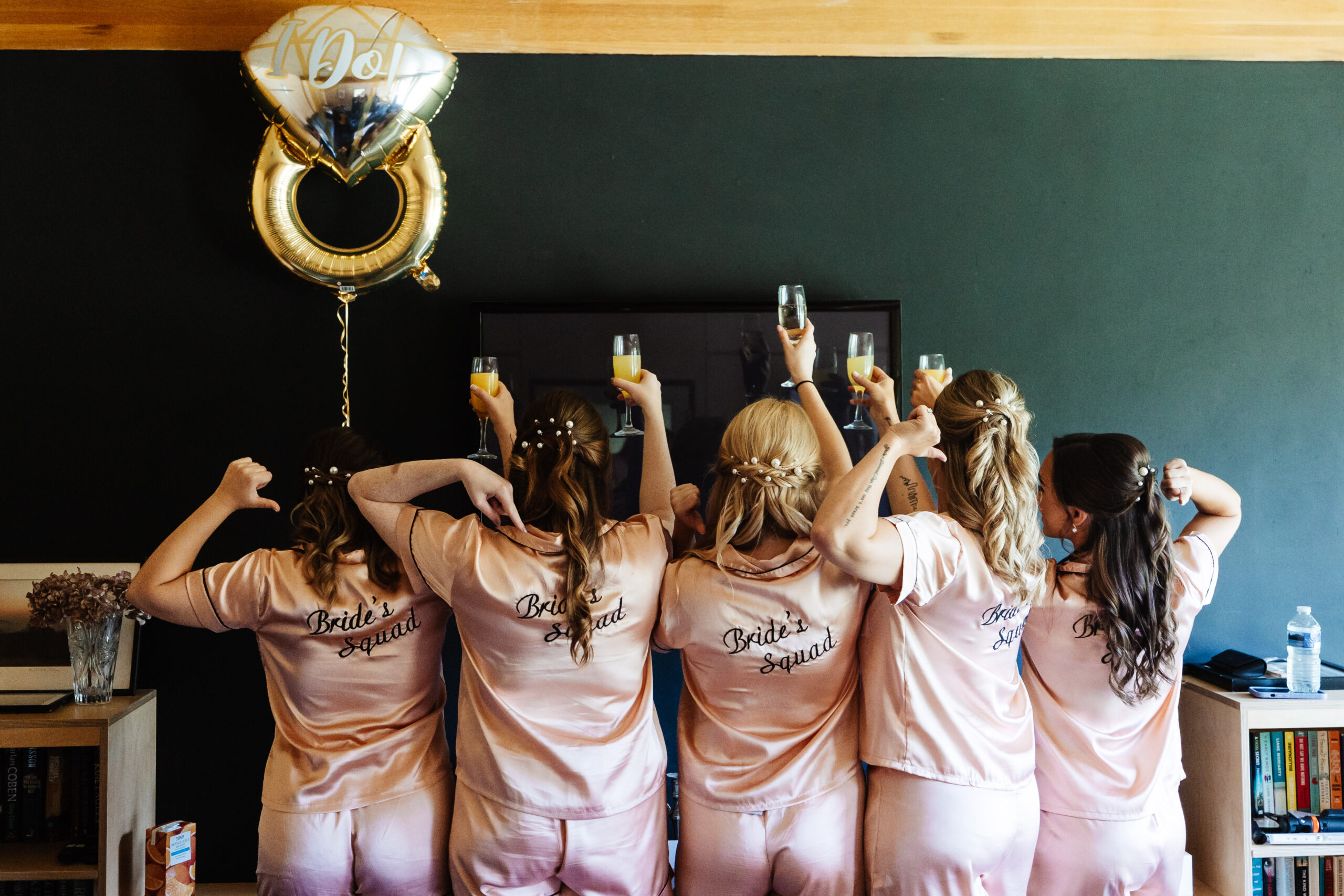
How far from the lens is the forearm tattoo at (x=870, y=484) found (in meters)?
1.67

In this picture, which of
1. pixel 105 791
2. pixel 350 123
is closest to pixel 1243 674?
pixel 350 123

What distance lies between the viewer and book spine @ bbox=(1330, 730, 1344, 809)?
2.51 metres

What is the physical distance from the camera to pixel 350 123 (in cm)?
242

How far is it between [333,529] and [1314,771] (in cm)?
272

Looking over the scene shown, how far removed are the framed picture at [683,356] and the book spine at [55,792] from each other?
1615 mm

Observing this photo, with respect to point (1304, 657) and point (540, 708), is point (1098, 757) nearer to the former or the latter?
point (1304, 657)

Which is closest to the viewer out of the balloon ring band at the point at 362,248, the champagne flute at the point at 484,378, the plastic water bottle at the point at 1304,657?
the champagne flute at the point at 484,378

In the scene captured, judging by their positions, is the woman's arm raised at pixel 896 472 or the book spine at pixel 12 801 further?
the book spine at pixel 12 801

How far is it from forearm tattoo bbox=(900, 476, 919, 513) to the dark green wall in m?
0.85

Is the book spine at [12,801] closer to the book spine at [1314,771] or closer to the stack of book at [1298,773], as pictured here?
the stack of book at [1298,773]

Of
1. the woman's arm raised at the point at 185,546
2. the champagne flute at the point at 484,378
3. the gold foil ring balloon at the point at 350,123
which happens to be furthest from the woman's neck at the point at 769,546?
the gold foil ring balloon at the point at 350,123

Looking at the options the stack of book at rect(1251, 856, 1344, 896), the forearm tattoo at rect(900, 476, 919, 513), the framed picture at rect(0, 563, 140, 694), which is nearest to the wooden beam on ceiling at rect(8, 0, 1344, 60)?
the forearm tattoo at rect(900, 476, 919, 513)

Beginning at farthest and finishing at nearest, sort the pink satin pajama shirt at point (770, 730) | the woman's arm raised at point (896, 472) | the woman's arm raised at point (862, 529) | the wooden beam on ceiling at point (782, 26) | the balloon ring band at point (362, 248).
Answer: the wooden beam on ceiling at point (782, 26)
the balloon ring band at point (362, 248)
the woman's arm raised at point (896, 472)
the pink satin pajama shirt at point (770, 730)
the woman's arm raised at point (862, 529)

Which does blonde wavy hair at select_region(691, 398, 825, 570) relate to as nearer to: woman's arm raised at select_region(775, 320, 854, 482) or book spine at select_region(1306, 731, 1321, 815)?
woman's arm raised at select_region(775, 320, 854, 482)
